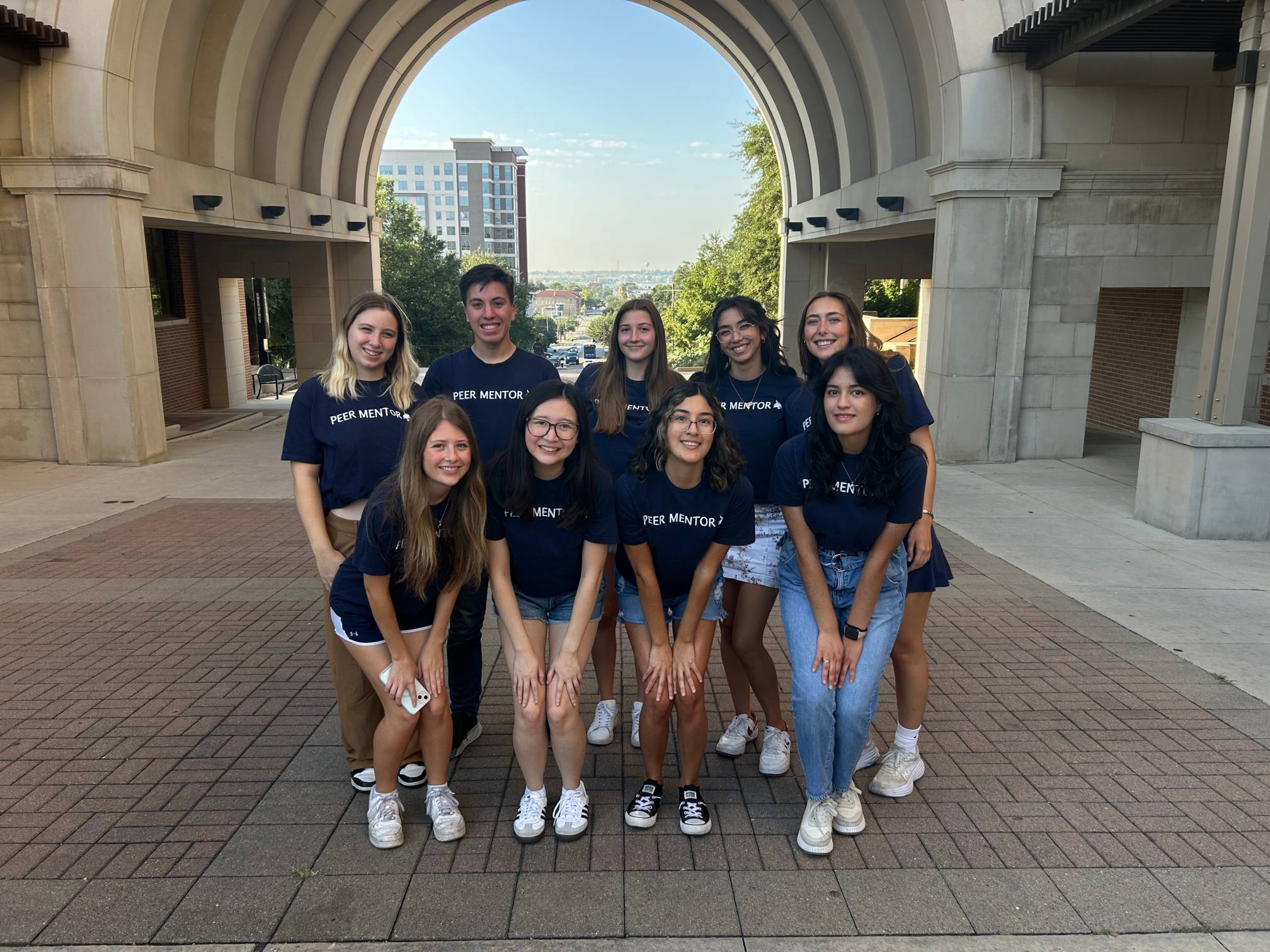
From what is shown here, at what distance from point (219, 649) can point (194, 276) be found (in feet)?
52.4

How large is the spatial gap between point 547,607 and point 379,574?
2.29 ft

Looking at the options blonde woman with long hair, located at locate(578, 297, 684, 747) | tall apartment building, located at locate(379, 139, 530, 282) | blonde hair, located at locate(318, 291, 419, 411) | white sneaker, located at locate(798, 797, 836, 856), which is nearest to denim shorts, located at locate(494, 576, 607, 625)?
blonde woman with long hair, located at locate(578, 297, 684, 747)

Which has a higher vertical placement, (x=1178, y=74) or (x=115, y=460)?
(x=1178, y=74)

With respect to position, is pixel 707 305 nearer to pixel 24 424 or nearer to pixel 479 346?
pixel 24 424

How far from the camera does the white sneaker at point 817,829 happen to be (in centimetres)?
329

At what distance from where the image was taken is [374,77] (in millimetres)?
20531

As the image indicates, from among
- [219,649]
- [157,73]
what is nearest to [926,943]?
[219,649]

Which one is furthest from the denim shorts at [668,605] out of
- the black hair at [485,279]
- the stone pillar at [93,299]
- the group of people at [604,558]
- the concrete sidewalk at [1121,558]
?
the stone pillar at [93,299]

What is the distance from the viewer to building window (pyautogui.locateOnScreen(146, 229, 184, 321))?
17.0 meters

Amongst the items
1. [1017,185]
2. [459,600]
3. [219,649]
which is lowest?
[219,649]

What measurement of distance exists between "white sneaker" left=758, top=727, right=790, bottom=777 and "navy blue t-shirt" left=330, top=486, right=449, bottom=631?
1598mm

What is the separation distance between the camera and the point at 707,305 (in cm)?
4916

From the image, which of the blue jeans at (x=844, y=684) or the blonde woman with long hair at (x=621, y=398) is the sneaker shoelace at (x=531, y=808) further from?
the blue jeans at (x=844, y=684)

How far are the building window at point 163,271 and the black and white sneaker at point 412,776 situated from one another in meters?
15.8
